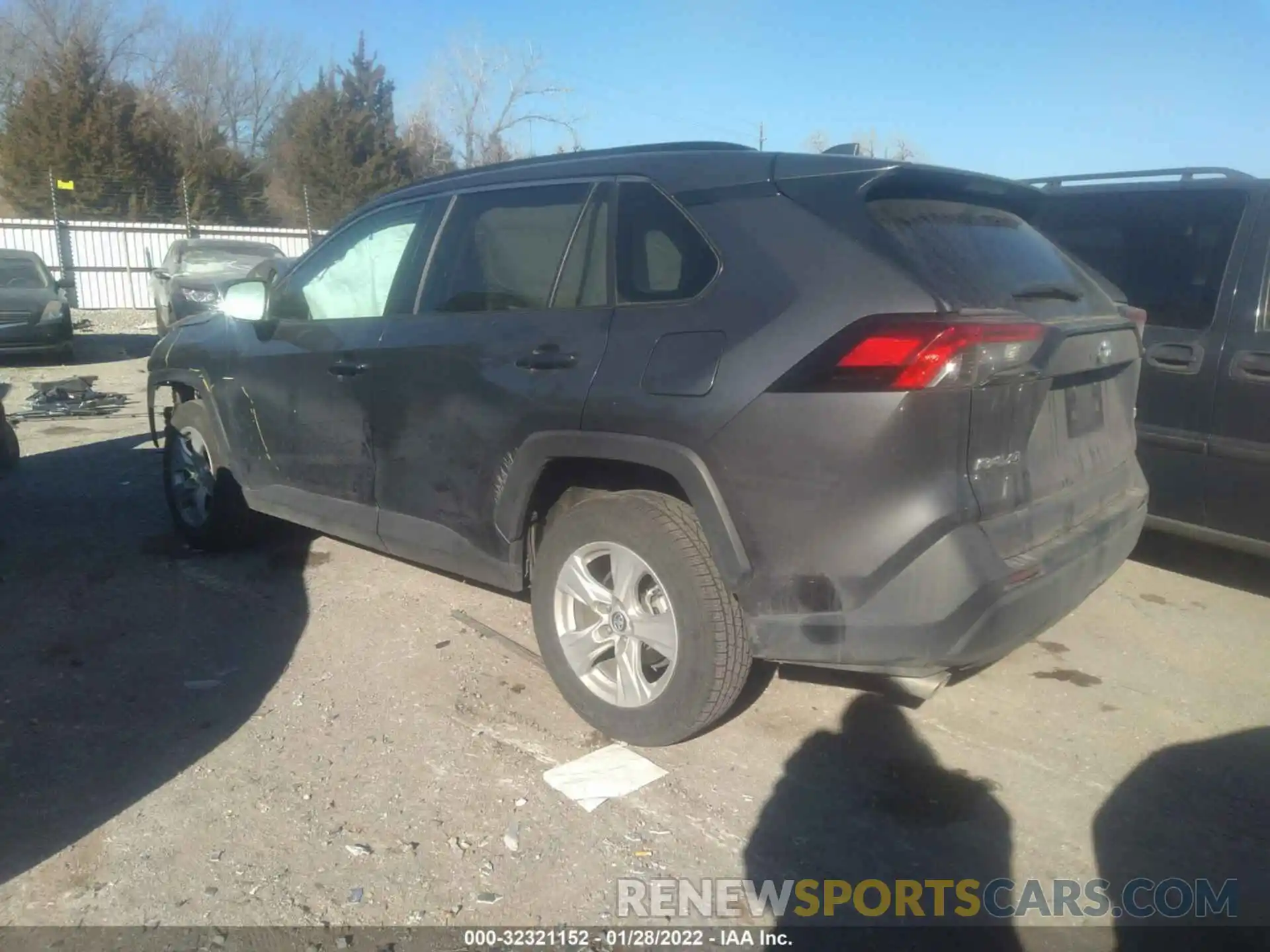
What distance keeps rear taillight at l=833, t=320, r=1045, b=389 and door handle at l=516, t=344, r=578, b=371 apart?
0.97m

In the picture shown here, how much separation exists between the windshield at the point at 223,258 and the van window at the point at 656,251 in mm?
14867

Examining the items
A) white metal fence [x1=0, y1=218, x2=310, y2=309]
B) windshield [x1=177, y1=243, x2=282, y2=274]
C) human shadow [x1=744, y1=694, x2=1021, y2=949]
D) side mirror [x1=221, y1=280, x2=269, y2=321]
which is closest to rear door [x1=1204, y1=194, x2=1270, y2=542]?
human shadow [x1=744, y1=694, x2=1021, y2=949]

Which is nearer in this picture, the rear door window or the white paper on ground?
the white paper on ground

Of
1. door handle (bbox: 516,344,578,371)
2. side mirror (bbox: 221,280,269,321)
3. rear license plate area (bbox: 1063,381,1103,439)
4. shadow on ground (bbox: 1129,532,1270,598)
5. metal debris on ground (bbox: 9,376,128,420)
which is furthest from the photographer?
metal debris on ground (bbox: 9,376,128,420)

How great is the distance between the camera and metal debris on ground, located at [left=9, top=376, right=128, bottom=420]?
32.1 ft

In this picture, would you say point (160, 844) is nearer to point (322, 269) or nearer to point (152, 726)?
point (152, 726)

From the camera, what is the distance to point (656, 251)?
3.27 m

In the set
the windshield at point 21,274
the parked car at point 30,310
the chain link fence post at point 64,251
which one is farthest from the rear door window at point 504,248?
the chain link fence post at point 64,251

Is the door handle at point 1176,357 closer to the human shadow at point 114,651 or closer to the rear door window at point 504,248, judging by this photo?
the rear door window at point 504,248

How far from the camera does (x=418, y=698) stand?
150 inches

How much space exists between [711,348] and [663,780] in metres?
1.41

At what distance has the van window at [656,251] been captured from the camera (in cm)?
312

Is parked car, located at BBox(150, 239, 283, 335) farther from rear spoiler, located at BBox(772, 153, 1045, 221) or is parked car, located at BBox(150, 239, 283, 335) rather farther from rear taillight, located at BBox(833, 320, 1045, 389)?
rear taillight, located at BBox(833, 320, 1045, 389)

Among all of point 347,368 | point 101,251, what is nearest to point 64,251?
point 101,251
